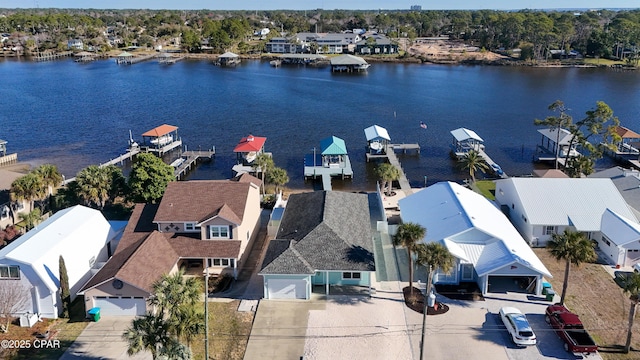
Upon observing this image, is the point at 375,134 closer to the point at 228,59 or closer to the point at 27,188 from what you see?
the point at 27,188

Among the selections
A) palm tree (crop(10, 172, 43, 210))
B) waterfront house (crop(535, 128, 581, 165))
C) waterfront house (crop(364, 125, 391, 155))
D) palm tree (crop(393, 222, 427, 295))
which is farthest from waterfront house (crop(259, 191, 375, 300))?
waterfront house (crop(535, 128, 581, 165))

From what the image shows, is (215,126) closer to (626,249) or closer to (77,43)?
(626,249)

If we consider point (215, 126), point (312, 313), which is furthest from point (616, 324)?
point (215, 126)

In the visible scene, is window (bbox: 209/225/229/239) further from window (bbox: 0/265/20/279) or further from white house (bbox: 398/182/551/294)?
white house (bbox: 398/182/551/294)

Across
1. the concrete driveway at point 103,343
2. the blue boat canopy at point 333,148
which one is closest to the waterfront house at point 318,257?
the concrete driveway at point 103,343

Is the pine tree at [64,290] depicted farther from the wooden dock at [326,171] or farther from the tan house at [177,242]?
the wooden dock at [326,171]

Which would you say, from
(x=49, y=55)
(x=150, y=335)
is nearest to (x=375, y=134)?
(x=150, y=335)
